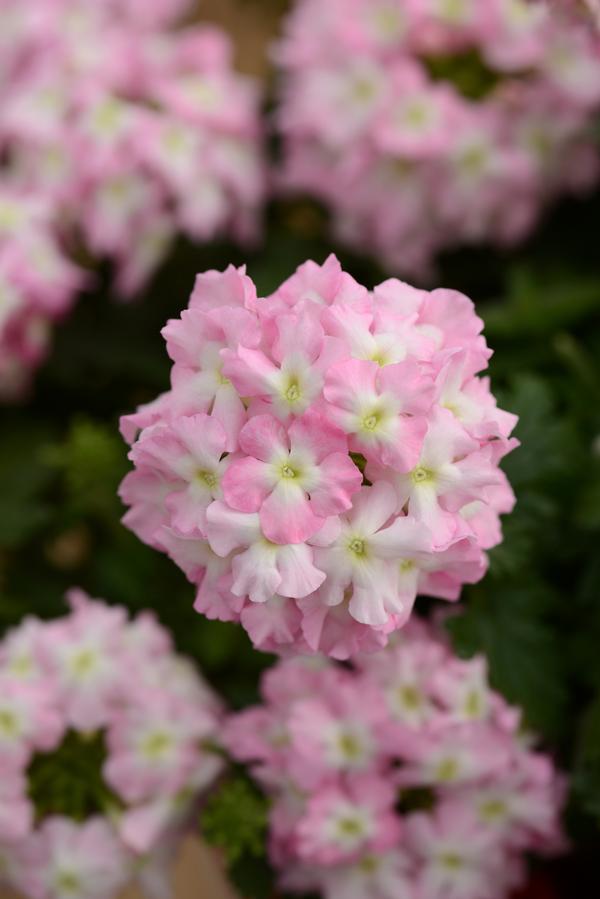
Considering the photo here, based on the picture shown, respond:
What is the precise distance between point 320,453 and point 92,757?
0.48 m

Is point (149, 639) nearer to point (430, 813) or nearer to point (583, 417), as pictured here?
point (430, 813)

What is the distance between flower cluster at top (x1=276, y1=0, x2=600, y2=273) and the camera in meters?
1.23

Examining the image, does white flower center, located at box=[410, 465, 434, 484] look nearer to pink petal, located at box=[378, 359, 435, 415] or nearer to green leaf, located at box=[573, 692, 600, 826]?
pink petal, located at box=[378, 359, 435, 415]

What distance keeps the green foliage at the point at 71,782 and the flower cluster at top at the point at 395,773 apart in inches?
4.7

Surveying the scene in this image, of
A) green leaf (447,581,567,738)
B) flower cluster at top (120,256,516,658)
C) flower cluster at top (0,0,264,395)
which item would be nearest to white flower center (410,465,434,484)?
flower cluster at top (120,256,516,658)

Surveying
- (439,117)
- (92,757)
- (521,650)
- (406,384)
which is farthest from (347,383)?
(439,117)

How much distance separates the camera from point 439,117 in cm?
124

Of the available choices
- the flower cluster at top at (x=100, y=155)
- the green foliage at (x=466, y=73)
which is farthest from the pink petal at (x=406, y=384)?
the green foliage at (x=466, y=73)

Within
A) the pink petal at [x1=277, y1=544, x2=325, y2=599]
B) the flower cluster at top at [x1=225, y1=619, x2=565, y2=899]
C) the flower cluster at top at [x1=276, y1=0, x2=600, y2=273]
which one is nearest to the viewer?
the pink petal at [x1=277, y1=544, x2=325, y2=599]

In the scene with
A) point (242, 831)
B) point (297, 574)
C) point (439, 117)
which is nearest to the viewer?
point (297, 574)

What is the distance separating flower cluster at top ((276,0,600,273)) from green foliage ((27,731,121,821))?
702mm

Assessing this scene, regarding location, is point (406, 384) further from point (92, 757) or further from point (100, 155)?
point (100, 155)

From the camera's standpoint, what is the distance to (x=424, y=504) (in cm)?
64

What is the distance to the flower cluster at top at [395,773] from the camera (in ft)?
2.93
